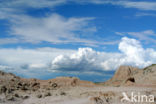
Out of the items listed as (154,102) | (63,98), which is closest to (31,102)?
(63,98)

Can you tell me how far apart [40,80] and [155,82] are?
21.2 m

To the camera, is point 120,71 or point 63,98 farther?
point 120,71

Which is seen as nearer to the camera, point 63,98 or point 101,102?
point 101,102

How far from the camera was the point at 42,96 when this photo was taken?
23.9 meters

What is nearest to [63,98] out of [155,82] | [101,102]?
[101,102]

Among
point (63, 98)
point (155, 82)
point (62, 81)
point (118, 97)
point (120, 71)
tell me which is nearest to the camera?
point (118, 97)

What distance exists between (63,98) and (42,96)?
2.90 meters

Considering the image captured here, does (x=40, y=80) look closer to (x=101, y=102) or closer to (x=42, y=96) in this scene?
(x=42, y=96)

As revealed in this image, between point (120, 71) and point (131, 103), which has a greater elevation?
point (120, 71)

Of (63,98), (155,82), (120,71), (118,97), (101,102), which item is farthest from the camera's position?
(120,71)

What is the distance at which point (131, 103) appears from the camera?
1958cm

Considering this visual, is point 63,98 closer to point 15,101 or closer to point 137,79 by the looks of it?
point 15,101

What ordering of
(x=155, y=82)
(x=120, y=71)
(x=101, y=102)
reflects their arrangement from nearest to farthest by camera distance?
(x=101, y=102), (x=155, y=82), (x=120, y=71)

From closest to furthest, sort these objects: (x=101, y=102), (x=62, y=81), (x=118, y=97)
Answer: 1. (x=101, y=102)
2. (x=118, y=97)
3. (x=62, y=81)
